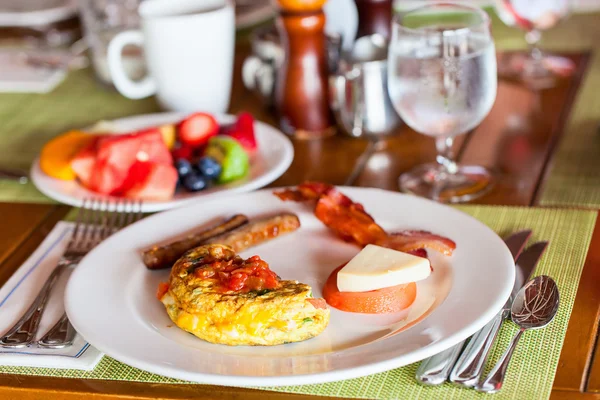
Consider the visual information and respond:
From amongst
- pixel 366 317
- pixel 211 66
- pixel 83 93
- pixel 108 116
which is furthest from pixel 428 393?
pixel 83 93

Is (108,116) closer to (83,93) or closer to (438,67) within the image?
(83,93)

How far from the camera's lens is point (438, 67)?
3.80 feet

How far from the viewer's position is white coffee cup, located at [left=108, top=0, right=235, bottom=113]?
1.50 m

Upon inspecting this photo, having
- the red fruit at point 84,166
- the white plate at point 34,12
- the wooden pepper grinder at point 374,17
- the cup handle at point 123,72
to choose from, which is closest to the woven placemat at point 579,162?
the wooden pepper grinder at point 374,17

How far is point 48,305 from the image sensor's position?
3.09 feet

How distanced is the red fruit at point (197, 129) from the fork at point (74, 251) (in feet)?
0.65

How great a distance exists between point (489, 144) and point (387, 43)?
0.82ft

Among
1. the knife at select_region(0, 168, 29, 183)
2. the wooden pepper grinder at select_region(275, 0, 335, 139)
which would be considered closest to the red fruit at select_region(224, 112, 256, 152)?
the wooden pepper grinder at select_region(275, 0, 335, 139)

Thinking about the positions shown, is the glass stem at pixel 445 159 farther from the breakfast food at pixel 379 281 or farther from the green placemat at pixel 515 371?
the breakfast food at pixel 379 281

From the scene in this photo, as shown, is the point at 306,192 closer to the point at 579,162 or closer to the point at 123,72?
the point at 579,162

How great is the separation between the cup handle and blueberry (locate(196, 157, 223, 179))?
395 millimetres

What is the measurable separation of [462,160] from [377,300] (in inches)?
21.2

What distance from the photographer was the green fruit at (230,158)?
1.24 m

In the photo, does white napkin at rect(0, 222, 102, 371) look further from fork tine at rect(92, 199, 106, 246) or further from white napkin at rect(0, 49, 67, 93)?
white napkin at rect(0, 49, 67, 93)
